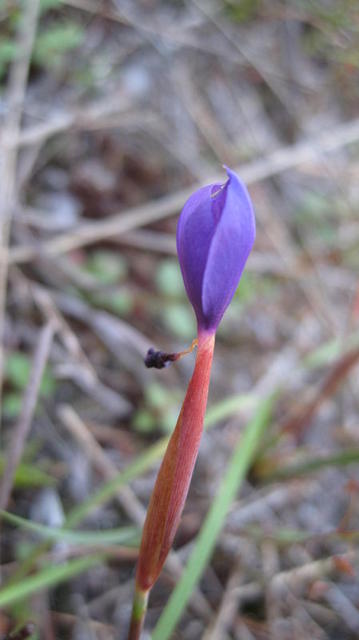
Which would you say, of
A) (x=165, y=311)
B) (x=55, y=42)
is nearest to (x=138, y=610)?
(x=165, y=311)

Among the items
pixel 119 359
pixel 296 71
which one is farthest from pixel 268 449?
pixel 296 71

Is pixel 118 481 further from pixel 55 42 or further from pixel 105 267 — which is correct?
pixel 55 42

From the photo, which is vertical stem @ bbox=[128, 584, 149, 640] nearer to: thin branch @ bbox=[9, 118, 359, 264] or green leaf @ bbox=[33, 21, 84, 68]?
thin branch @ bbox=[9, 118, 359, 264]

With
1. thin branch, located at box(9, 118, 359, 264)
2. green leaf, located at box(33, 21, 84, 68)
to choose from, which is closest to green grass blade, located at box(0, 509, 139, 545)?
thin branch, located at box(9, 118, 359, 264)

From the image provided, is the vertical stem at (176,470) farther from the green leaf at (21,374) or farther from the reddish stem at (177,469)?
the green leaf at (21,374)

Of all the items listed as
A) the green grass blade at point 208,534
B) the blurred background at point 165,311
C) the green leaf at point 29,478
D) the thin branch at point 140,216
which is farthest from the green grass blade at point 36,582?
the thin branch at point 140,216

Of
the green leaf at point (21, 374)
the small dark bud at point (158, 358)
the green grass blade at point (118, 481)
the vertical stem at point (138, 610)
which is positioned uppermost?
the green leaf at point (21, 374)

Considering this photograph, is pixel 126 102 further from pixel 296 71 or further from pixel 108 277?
pixel 296 71
